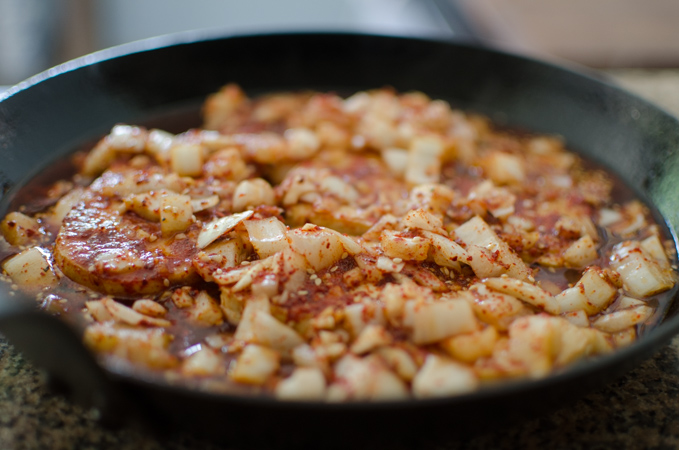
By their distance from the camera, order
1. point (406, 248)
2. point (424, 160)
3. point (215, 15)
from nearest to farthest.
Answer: point (406, 248) → point (424, 160) → point (215, 15)

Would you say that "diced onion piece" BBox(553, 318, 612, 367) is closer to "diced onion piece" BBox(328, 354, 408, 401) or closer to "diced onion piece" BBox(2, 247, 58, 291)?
"diced onion piece" BBox(328, 354, 408, 401)

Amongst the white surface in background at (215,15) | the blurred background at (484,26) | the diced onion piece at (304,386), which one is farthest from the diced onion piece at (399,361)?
the white surface in background at (215,15)

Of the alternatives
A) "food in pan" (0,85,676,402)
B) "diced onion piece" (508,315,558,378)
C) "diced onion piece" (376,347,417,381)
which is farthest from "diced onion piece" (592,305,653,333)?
"diced onion piece" (376,347,417,381)

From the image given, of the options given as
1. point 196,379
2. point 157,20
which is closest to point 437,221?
point 196,379

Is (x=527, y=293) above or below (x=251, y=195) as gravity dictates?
below

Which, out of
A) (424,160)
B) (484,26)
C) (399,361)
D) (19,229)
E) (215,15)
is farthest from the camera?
(215,15)

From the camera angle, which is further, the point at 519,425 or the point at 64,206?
the point at 64,206

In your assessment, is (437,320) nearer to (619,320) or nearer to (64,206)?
(619,320)

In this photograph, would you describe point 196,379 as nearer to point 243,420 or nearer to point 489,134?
point 243,420

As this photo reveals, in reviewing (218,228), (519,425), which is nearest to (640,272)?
(519,425)
